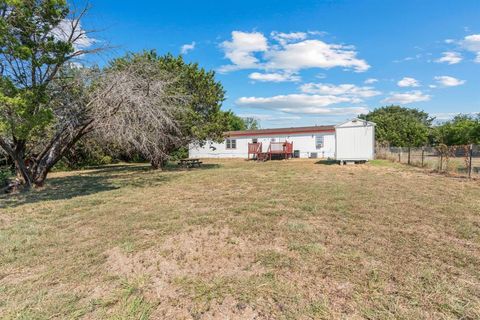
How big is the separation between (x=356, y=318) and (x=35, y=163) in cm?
1059

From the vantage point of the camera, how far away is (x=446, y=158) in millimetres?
10211

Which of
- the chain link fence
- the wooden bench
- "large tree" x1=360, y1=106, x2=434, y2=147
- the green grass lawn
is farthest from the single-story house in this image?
the green grass lawn

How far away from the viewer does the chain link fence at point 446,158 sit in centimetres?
922

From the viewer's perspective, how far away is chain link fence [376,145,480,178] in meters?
9.22

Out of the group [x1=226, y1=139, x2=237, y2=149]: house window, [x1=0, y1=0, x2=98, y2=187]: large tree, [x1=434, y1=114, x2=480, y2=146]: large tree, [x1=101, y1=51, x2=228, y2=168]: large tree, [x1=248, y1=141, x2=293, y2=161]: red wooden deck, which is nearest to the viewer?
[x1=0, y1=0, x2=98, y2=187]: large tree

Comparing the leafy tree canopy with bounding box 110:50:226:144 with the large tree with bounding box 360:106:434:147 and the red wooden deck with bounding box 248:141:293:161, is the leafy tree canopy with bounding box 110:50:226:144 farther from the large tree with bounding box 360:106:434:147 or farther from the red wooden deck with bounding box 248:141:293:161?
the large tree with bounding box 360:106:434:147

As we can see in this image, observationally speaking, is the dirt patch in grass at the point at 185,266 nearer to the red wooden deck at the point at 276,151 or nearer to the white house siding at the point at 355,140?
the white house siding at the point at 355,140

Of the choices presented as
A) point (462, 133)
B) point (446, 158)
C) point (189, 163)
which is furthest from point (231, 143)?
point (462, 133)

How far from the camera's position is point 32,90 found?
6840 millimetres

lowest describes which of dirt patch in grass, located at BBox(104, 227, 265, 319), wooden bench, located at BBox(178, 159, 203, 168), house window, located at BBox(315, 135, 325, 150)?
dirt patch in grass, located at BBox(104, 227, 265, 319)

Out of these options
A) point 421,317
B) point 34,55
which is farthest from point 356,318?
point 34,55

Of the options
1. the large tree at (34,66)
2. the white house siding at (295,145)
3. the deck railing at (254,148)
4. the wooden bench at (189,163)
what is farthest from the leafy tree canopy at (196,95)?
the deck railing at (254,148)

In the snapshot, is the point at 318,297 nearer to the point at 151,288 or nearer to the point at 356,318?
the point at 356,318

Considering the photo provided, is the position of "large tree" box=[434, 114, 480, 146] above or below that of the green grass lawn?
above
